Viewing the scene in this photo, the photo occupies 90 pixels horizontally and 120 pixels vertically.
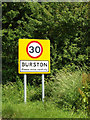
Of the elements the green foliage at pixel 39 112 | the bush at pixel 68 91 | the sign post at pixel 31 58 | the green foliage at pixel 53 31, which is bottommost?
the green foliage at pixel 39 112

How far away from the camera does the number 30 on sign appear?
1044 centimetres

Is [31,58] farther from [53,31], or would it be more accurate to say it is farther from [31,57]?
[53,31]

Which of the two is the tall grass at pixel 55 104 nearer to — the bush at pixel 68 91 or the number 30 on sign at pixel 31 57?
the bush at pixel 68 91

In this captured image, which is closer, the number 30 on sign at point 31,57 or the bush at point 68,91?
the bush at point 68,91

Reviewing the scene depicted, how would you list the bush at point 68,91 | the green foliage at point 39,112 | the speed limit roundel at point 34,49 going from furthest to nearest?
the speed limit roundel at point 34,49, the bush at point 68,91, the green foliage at point 39,112

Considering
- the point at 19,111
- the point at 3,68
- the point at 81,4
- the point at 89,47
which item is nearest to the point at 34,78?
the point at 3,68

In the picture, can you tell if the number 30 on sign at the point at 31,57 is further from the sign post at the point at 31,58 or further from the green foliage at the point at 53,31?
the green foliage at the point at 53,31

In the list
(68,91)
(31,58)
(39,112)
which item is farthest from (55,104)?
(31,58)

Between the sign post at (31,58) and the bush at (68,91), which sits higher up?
the sign post at (31,58)

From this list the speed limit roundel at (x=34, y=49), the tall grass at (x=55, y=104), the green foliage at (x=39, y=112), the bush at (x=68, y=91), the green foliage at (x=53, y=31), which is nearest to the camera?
the green foliage at (x=39, y=112)

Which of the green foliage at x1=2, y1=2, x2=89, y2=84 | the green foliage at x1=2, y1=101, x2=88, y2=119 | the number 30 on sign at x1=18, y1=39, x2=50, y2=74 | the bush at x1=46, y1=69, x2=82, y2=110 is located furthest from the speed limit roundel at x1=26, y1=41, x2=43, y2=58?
the green foliage at x1=2, y1=2, x2=89, y2=84

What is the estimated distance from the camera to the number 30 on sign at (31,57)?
34.2 feet

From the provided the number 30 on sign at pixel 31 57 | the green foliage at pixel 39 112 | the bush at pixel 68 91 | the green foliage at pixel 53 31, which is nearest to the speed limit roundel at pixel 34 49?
the number 30 on sign at pixel 31 57

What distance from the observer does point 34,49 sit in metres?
10.4
